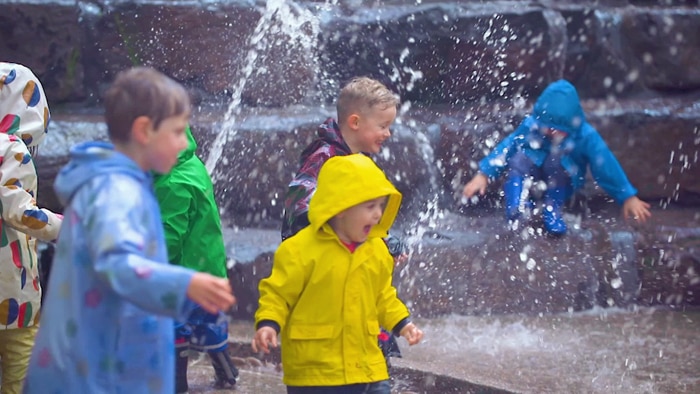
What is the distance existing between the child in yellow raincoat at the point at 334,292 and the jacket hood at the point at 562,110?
2.91 m

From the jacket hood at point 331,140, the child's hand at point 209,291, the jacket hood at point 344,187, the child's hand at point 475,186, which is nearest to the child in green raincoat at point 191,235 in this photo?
the jacket hood at point 331,140

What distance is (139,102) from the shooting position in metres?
2.29

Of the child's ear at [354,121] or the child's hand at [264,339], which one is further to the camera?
the child's ear at [354,121]

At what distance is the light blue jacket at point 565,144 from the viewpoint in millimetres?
5707

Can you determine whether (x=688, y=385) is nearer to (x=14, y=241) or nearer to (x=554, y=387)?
(x=554, y=387)

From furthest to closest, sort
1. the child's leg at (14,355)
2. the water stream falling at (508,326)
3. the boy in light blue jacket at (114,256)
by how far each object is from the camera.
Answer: the water stream falling at (508,326) < the child's leg at (14,355) < the boy in light blue jacket at (114,256)

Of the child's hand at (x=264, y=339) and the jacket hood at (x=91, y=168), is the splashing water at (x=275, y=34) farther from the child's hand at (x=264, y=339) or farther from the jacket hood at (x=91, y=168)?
the jacket hood at (x=91, y=168)

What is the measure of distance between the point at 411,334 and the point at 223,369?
1320 millimetres

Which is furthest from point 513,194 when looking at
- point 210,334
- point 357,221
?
point 357,221

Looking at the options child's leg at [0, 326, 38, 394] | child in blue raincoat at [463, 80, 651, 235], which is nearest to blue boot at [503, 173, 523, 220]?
child in blue raincoat at [463, 80, 651, 235]

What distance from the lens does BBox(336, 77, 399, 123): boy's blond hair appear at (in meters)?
3.86

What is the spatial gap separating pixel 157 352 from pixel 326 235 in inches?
39.2

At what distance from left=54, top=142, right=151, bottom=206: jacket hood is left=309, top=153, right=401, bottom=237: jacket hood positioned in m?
0.92

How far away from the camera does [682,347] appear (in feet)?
16.9
